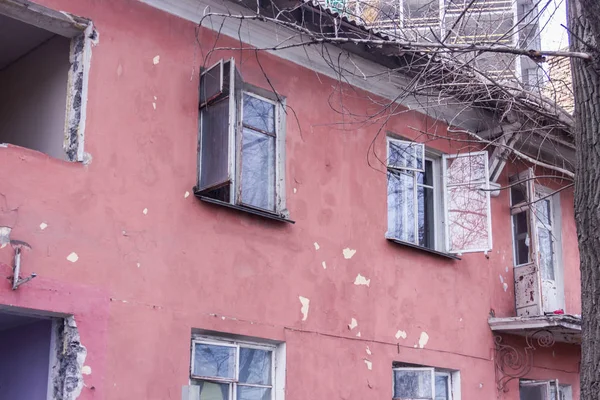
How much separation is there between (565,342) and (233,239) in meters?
5.88

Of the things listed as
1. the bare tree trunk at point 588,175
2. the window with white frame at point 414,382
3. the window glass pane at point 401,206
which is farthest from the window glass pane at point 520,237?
the bare tree trunk at point 588,175

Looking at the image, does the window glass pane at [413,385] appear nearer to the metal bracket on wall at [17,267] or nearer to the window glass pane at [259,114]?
the window glass pane at [259,114]

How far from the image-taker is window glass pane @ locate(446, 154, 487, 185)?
11172mm

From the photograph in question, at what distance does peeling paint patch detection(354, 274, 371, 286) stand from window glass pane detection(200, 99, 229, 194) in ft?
7.46

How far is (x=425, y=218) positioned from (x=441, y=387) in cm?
214

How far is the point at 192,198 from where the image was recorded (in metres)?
8.53

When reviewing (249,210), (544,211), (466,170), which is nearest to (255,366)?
(249,210)

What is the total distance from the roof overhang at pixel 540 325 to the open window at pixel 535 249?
0.36 meters

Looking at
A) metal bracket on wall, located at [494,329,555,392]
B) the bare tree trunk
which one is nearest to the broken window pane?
the bare tree trunk

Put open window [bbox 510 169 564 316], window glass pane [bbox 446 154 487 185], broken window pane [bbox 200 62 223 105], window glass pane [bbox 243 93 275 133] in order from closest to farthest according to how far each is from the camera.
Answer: broken window pane [bbox 200 62 223 105] < window glass pane [bbox 243 93 275 133] < window glass pane [bbox 446 154 487 185] < open window [bbox 510 169 564 316]

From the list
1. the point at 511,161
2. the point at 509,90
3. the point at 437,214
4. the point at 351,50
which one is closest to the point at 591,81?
the point at 509,90

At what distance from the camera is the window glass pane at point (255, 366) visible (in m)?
8.76

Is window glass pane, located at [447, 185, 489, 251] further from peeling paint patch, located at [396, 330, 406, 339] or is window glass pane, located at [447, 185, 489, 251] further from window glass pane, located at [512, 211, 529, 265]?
window glass pane, located at [512, 211, 529, 265]

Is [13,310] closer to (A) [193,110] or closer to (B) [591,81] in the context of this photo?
(A) [193,110]
